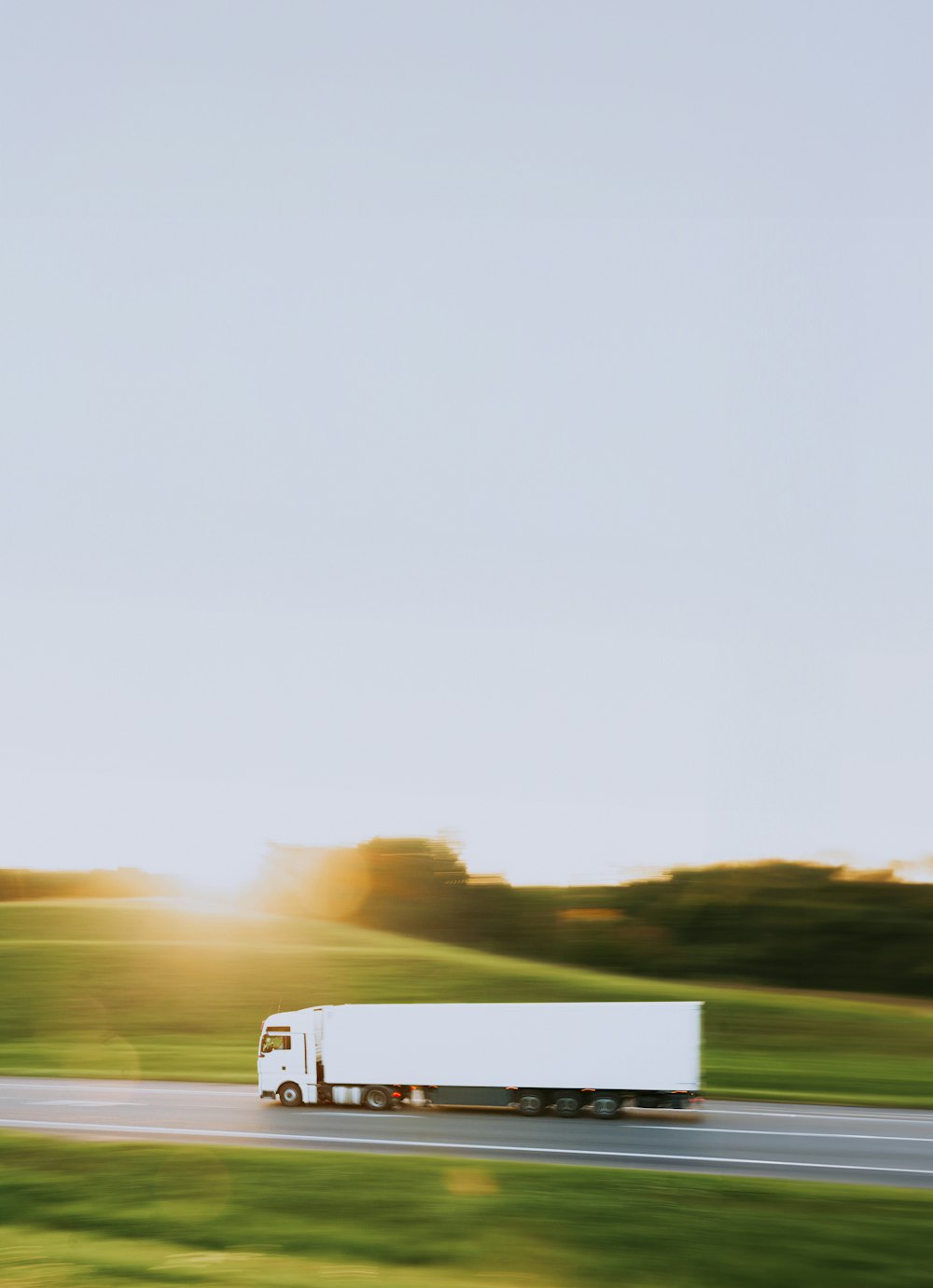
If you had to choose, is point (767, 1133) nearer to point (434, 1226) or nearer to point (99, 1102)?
point (434, 1226)

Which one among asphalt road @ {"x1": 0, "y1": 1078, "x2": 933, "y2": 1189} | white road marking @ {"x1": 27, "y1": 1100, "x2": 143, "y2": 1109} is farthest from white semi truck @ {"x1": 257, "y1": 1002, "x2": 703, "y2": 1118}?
white road marking @ {"x1": 27, "y1": 1100, "x2": 143, "y2": 1109}

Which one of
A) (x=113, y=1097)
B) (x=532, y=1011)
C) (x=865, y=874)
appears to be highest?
(x=865, y=874)

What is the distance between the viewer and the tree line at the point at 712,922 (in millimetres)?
43188

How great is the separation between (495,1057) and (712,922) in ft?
80.0

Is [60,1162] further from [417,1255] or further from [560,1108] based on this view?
[560,1108]

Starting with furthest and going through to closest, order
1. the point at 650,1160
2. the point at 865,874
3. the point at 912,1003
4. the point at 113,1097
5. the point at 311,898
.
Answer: the point at 311,898 → the point at 865,874 → the point at 912,1003 → the point at 113,1097 → the point at 650,1160

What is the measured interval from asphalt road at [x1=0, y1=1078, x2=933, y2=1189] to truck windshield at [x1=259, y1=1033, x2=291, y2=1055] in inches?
50.7

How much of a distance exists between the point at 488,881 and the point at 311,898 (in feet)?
52.4

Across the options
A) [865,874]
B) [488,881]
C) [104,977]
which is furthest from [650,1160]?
[488,881]

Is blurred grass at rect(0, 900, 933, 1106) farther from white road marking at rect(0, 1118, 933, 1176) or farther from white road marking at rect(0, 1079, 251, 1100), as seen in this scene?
white road marking at rect(0, 1118, 933, 1176)

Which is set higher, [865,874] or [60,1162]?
[865,874]

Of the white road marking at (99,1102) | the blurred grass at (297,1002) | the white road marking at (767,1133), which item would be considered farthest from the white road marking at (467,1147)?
the blurred grass at (297,1002)

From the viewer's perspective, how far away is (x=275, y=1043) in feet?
89.1

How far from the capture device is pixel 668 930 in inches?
1908
